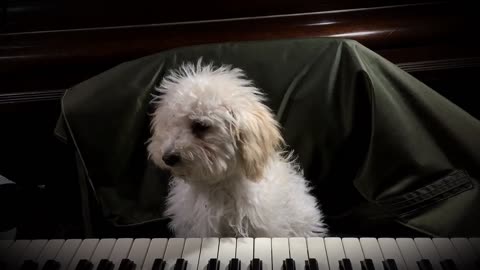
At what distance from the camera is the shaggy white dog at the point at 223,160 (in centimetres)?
104

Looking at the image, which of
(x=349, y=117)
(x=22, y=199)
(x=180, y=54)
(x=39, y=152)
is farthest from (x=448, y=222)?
(x=39, y=152)

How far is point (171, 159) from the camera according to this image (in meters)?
1.02

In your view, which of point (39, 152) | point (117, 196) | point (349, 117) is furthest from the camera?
point (39, 152)

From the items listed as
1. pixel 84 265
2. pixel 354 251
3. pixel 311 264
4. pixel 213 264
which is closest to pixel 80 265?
pixel 84 265

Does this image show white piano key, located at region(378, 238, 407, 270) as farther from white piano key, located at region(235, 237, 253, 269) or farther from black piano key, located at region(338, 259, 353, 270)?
white piano key, located at region(235, 237, 253, 269)

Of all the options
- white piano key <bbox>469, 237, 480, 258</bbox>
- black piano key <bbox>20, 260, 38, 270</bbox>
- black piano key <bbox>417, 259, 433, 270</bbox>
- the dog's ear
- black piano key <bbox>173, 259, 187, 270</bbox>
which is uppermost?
the dog's ear

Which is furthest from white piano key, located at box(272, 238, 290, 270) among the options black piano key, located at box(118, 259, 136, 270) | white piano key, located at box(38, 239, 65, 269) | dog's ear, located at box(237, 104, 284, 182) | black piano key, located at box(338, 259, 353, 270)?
white piano key, located at box(38, 239, 65, 269)

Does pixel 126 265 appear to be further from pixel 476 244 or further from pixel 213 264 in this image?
pixel 476 244

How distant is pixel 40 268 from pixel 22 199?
0.37 meters

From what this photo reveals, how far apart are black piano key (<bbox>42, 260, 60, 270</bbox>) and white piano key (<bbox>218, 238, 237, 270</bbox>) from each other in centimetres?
39

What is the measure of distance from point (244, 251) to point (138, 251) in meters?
0.26

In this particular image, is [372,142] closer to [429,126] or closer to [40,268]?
[429,126]

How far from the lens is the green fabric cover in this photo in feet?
3.54

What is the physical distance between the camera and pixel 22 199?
1171 mm
